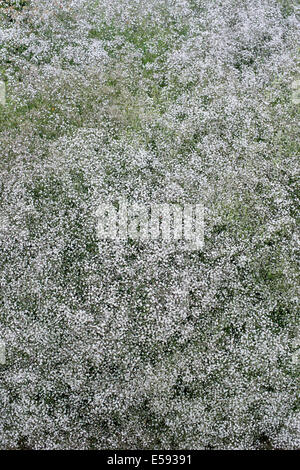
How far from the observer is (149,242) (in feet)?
33.6

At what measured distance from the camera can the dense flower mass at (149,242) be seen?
9523mm

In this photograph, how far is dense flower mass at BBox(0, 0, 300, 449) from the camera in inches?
375

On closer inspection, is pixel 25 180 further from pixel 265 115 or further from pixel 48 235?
pixel 265 115

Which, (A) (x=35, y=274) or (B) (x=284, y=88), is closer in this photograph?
(A) (x=35, y=274)

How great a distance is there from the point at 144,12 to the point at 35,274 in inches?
349

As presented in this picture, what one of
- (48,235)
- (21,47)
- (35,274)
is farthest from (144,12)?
(35,274)

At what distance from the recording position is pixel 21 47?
11.9 metres

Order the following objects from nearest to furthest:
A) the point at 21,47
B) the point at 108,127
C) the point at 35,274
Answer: the point at 35,274 < the point at 108,127 < the point at 21,47

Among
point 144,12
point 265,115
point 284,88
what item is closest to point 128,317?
point 265,115

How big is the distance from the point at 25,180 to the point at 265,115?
23.5 feet

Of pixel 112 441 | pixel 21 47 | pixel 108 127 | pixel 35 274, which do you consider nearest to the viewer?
pixel 112 441

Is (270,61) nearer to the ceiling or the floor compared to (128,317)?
nearer to the ceiling
